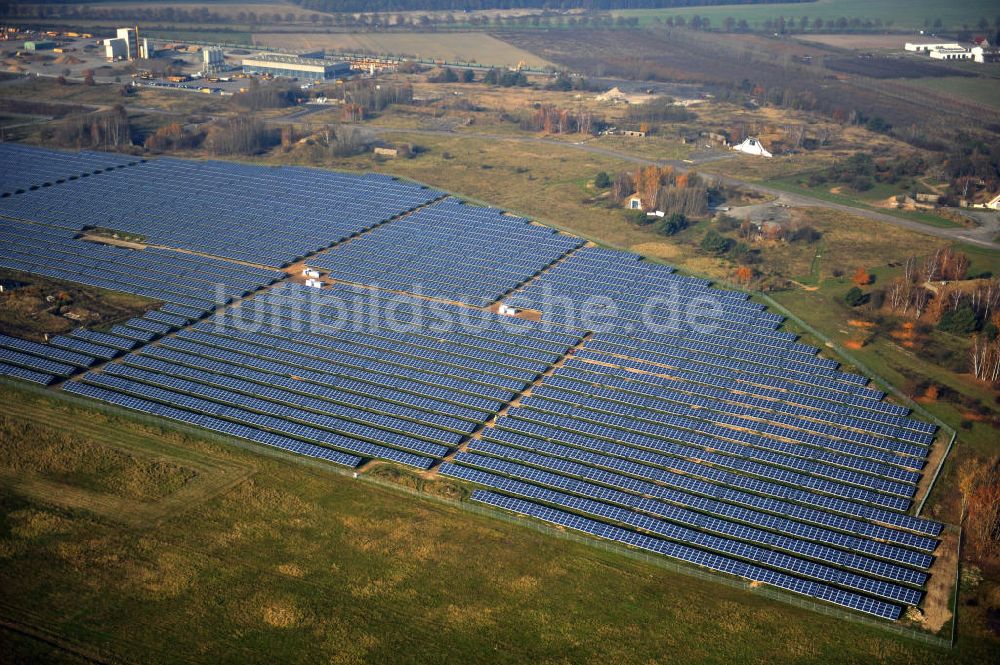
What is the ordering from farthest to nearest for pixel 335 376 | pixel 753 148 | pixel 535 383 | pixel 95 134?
pixel 753 148 → pixel 95 134 → pixel 335 376 → pixel 535 383

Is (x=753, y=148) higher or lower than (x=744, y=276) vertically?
higher

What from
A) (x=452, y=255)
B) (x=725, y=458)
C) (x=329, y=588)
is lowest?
(x=329, y=588)

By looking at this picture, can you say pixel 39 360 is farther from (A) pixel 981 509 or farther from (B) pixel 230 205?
(A) pixel 981 509

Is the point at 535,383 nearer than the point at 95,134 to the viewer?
Yes

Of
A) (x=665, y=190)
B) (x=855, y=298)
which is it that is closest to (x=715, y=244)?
(x=665, y=190)

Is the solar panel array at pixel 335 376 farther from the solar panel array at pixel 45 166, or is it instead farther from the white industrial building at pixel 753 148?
the white industrial building at pixel 753 148

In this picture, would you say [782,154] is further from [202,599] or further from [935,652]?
[202,599]
